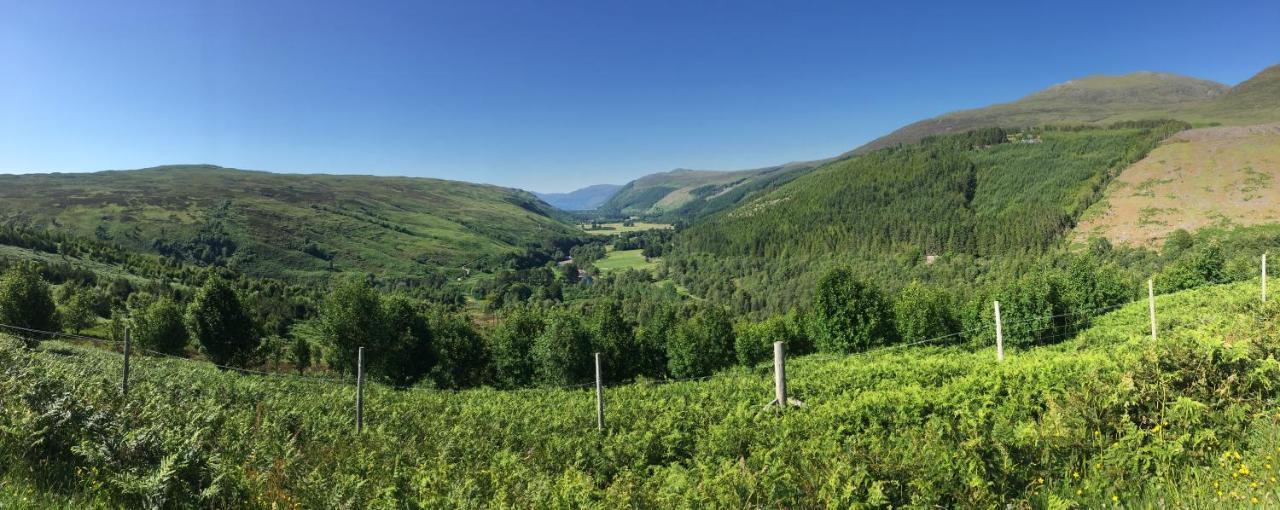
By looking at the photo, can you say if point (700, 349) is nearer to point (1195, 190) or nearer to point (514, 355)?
point (514, 355)

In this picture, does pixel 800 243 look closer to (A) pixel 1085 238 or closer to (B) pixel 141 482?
(A) pixel 1085 238

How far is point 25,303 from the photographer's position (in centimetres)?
4153

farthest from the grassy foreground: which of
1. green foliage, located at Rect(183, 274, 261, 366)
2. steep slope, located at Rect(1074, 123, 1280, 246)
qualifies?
steep slope, located at Rect(1074, 123, 1280, 246)

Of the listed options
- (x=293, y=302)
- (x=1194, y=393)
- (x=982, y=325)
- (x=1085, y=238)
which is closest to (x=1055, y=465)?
(x=1194, y=393)

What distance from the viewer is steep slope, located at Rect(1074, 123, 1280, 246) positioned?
103m

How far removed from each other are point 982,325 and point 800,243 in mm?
141843

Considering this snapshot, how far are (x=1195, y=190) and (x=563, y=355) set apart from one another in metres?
155

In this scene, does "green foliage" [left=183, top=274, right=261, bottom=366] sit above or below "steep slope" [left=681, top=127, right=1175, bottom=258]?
below

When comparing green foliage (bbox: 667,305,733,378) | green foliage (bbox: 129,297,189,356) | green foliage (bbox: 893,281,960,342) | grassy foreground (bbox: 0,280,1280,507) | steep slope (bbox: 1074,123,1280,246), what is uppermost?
steep slope (bbox: 1074,123,1280,246)

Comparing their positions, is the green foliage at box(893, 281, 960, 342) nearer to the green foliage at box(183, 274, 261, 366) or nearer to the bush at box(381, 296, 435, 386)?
the bush at box(381, 296, 435, 386)

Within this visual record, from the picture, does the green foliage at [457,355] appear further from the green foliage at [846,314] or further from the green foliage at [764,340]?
the green foliage at [846,314]

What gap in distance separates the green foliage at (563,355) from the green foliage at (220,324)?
27.1 metres

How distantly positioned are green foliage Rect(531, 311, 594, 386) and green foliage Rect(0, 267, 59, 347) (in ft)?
130

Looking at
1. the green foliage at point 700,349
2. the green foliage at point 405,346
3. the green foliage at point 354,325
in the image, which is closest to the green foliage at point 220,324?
the green foliage at point 354,325
